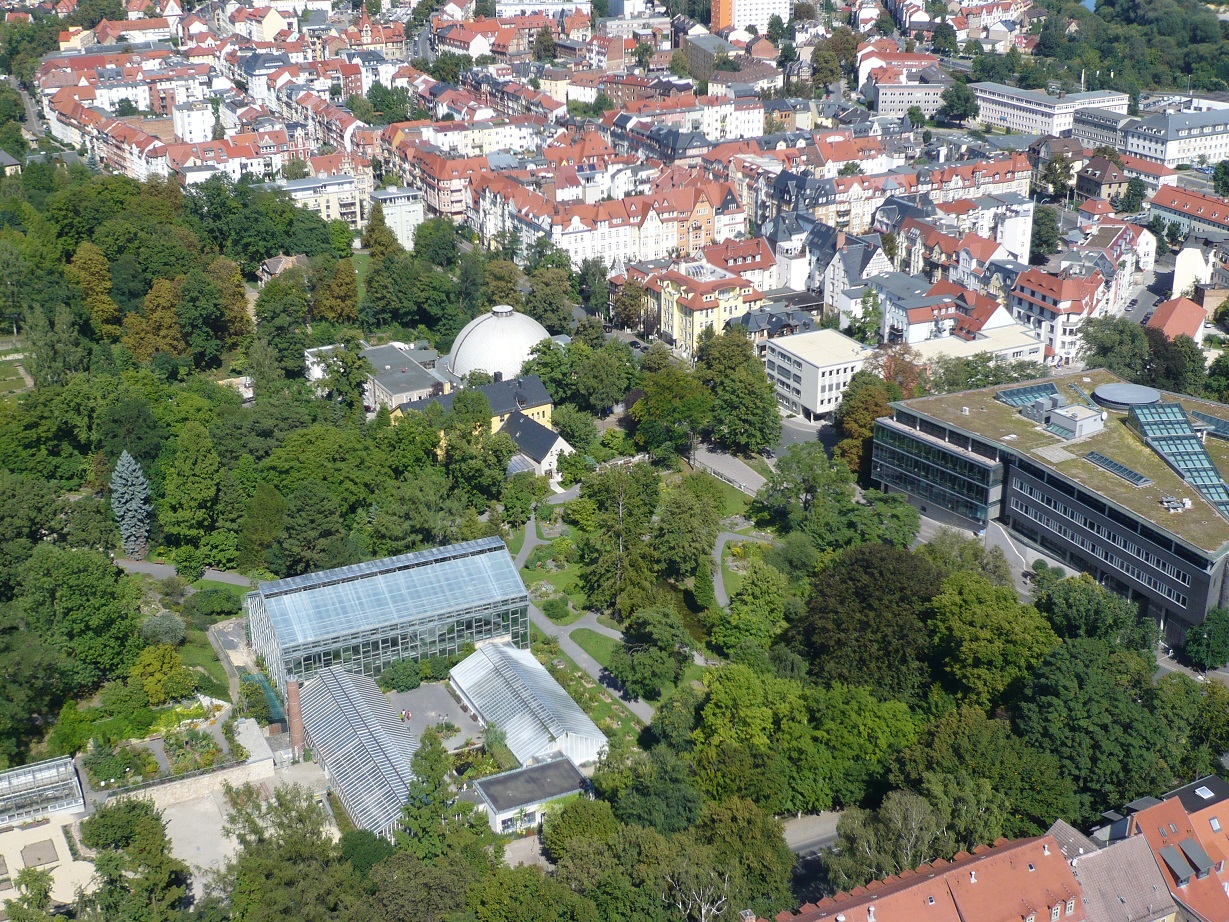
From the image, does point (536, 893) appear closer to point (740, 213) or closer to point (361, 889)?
point (361, 889)

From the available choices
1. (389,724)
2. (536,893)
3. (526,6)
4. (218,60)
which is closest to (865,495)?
(389,724)

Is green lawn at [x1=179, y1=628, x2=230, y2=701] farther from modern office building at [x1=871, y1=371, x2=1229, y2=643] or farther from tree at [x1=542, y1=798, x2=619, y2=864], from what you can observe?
modern office building at [x1=871, y1=371, x2=1229, y2=643]

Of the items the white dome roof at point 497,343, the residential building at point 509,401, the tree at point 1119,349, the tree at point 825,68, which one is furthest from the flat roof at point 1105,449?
the tree at point 825,68

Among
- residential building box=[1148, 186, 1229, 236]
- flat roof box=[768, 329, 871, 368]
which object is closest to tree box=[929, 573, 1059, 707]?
flat roof box=[768, 329, 871, 368]

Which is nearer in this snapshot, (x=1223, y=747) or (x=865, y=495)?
(x=1223, y=747)

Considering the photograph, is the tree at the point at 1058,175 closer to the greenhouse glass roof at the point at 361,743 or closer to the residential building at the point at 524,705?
the residential building at the point at 524,705
